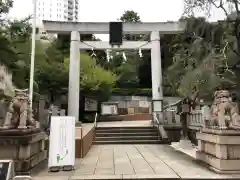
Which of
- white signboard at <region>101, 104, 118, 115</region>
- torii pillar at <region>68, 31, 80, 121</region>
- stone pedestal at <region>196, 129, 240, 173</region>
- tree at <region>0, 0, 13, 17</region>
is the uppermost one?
tree at <region>0, 0, 13, 17</region>

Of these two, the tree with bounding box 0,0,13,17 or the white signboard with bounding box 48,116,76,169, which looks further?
the tree with bounding box 0,0,13,17

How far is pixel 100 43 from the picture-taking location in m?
20.3

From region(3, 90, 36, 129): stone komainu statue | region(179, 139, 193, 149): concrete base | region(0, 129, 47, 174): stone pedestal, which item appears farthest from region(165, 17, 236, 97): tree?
region(0, 129, 47, 174): stone pedestal

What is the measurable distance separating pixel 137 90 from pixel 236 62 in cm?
1890

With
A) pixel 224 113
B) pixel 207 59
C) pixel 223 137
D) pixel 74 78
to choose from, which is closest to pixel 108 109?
pixel 74 78

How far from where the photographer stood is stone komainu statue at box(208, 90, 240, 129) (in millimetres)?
7090

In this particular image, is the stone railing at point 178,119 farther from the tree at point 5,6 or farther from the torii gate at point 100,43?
the tree at point 5,6

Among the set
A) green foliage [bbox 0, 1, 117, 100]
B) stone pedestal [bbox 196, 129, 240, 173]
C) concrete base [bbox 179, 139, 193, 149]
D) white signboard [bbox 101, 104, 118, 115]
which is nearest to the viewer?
stone pedestal [bbox 196, 129, 240, 173]

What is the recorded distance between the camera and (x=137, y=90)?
3325 centimetres

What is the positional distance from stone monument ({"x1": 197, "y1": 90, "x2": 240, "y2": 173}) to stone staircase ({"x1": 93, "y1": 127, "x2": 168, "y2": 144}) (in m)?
7.65

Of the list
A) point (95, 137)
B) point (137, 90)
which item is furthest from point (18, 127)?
point (137, 90)

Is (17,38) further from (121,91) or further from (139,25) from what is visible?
(121,91)

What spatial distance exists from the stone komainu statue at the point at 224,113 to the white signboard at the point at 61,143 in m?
3.82

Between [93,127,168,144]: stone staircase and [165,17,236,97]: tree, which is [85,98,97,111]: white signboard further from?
[165,17,236,97]: tree
